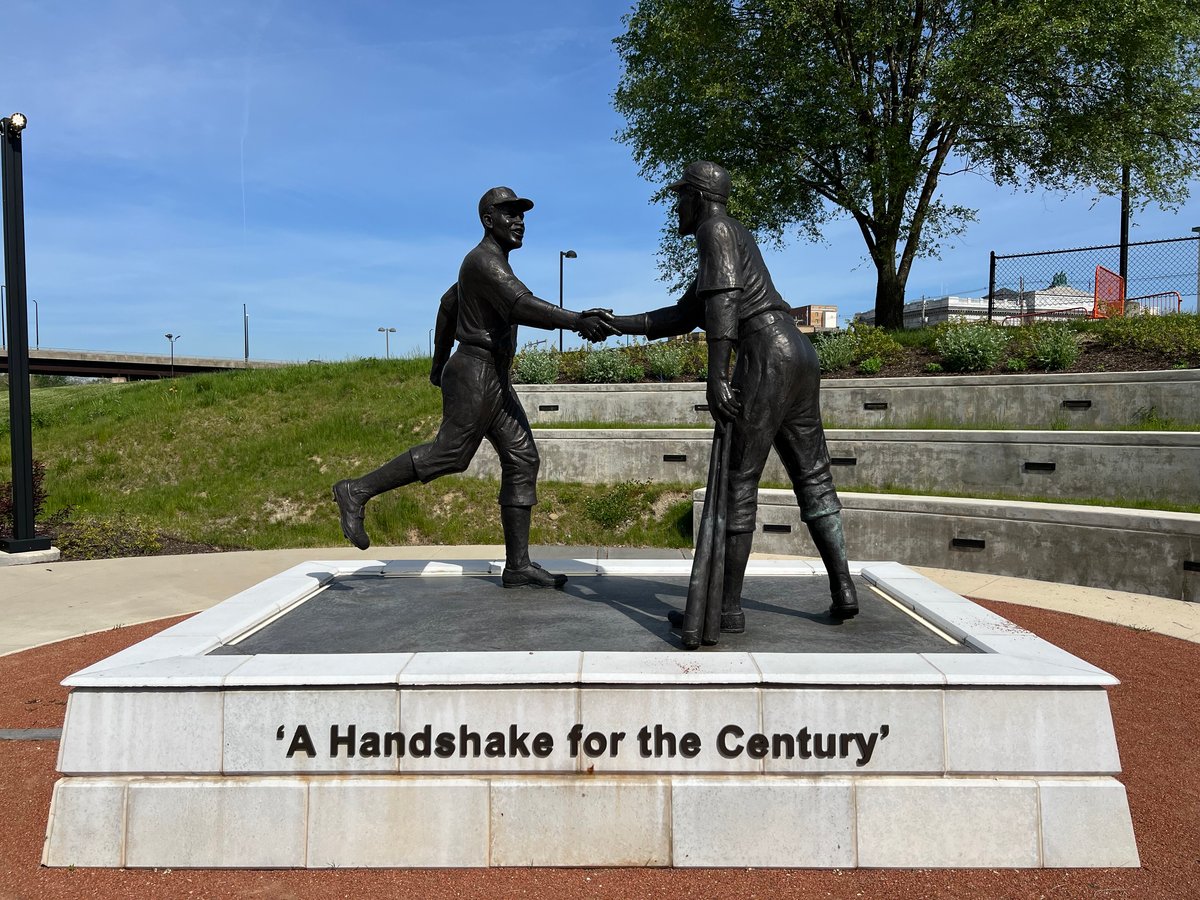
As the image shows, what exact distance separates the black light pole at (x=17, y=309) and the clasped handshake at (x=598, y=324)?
8761 mm

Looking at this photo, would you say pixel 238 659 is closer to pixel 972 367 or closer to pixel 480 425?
pixel 480 425

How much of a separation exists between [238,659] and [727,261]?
316 centimetres

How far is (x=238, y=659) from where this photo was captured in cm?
399

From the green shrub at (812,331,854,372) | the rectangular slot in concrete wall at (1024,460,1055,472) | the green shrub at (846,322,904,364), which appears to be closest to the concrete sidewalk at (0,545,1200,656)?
the rectangular slot in concrete wall at (1024,460,1055,472)

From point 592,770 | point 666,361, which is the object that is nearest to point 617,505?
point 666,361

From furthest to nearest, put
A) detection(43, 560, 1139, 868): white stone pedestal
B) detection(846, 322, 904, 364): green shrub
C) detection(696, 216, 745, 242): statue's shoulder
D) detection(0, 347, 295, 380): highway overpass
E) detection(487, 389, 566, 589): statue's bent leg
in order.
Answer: detection(0, 347, 295, 380): highway overpass, detection(846, 322, 904, 364): green shrub, detection(487, 389, 566, 589): statue's bent leg, detection(696, 216, 745, 242): statue's shoulder, detection(43, 560, 1139, 868): white stone pedestal

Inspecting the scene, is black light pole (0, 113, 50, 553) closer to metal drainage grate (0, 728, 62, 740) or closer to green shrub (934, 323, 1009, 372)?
metal drainage grate (0, 728, 62, 740)

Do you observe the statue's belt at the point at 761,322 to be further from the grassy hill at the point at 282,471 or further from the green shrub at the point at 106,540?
the green shrub at the point at 106,540

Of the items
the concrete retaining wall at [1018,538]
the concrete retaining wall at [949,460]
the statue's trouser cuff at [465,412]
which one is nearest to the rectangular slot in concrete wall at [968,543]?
the concrete retaining wall at [1018,538]

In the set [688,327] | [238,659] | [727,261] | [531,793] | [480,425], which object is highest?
[727,261]

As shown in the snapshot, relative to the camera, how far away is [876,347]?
15961 mm

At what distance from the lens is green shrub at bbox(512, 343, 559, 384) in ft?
55.4

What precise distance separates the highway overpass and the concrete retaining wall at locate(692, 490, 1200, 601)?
→ 142 feet

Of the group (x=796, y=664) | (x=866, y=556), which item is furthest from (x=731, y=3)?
(x=796, y=664)
